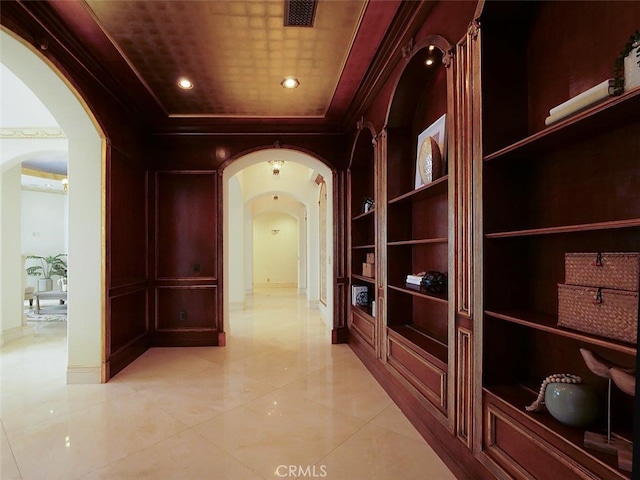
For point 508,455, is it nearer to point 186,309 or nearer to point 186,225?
point 186,309

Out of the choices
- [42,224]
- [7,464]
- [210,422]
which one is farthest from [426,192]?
[42,224]

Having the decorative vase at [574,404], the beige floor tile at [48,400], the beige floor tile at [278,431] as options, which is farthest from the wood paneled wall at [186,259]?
the decorative vase at [574,404]

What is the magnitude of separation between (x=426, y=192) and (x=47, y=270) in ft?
38.0

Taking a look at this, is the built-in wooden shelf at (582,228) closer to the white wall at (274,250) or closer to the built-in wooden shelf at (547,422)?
the built-in wooden shelf at (547,422)

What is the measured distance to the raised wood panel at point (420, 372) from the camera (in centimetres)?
215

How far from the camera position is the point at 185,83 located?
3457 millimetres

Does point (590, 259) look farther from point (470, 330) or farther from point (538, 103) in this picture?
point (538, 103)

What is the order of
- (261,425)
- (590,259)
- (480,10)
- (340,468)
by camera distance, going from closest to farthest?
(590,259), (480,10), (340,468), (261,425)

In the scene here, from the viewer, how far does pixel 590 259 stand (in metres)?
1.29

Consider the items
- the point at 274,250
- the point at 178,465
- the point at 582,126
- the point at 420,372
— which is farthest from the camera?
the point at 274,250

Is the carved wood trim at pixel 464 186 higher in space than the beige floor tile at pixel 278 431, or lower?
higher

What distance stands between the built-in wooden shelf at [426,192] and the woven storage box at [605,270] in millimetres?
901

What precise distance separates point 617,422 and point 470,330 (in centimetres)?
66

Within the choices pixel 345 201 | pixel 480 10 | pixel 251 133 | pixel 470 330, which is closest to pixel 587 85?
pixel 480 10
